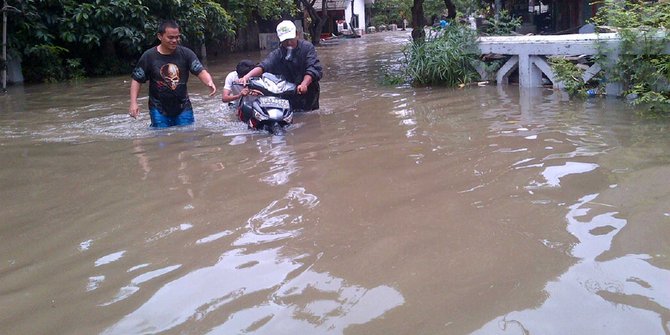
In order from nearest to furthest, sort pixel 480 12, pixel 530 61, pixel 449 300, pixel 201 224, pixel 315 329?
pixel 315 329 → pixel 449 300 → pixel 201 224 → pixel 530 61 → pixel 480 12

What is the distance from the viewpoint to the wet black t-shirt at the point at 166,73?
22.9 feet

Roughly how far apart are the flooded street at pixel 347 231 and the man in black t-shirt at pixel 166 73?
0.47 meters

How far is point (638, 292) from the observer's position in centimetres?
287

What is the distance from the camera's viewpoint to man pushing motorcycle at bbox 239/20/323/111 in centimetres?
753

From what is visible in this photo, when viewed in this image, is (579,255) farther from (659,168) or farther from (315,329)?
(659,168)

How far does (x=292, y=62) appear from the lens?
307 inches

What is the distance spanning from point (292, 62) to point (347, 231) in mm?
4349

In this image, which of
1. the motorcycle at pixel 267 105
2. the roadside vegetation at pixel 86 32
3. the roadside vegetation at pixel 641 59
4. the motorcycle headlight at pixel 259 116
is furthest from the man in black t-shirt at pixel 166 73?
the roadside vegetation at pixel 86 32

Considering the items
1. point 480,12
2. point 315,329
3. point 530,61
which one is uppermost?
point 480,12

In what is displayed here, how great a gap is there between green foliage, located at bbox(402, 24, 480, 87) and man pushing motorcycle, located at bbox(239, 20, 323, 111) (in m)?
3.65

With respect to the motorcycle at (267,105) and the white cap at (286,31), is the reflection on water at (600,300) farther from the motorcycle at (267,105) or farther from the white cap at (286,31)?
the white cap at (286,31)

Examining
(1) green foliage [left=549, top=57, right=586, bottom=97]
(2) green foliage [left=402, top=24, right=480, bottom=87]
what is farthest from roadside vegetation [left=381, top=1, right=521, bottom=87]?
(1) green foliage [left=549, top=57, right=586, bottom=97]

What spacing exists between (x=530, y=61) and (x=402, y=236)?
7.31 meters

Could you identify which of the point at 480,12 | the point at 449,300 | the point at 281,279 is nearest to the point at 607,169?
the point at 449,300
